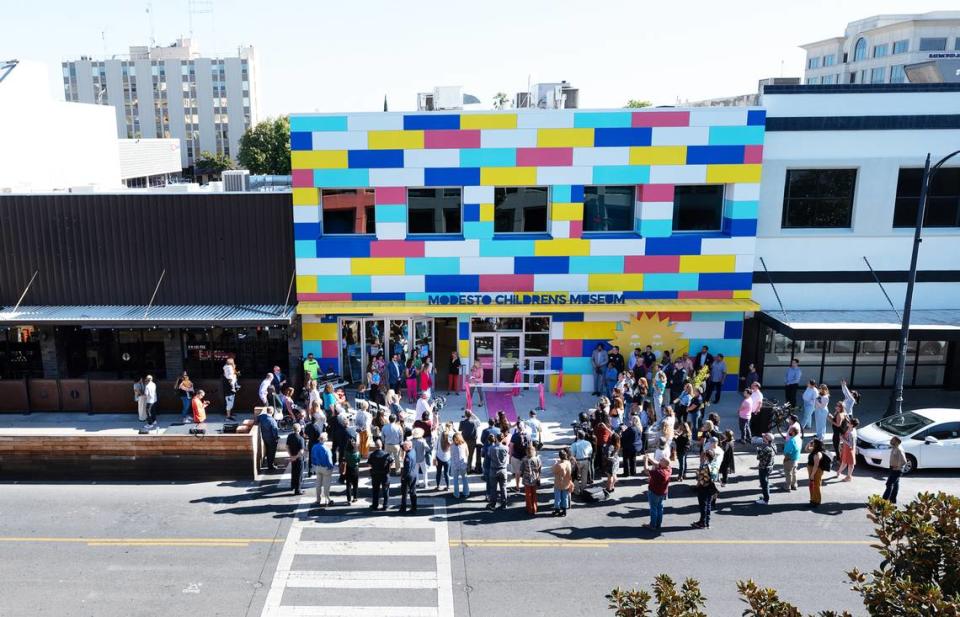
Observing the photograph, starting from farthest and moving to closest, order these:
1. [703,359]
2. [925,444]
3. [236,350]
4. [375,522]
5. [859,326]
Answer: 1. [236,350]
2. [703,359]
3. [859,326]
4. [925,444]
5. [375,522]

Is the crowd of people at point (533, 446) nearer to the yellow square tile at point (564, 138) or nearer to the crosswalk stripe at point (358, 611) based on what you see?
the crosswalk stripe at point (358, 611)

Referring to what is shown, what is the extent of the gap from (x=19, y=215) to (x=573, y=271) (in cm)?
1677

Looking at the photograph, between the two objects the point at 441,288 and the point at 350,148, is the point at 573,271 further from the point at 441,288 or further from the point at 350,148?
the point at 350,148

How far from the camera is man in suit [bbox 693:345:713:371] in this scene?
21.6m

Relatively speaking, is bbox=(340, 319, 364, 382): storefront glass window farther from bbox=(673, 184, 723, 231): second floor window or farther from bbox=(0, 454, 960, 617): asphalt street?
bbox=(673, 184, 723, 231): second floor window

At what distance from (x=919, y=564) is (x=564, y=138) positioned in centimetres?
1726

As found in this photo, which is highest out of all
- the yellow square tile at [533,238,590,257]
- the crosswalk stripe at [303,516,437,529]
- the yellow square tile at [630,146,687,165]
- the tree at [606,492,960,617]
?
the yellow square tile at [630,146,687,165]

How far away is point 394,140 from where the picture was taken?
21.0 m

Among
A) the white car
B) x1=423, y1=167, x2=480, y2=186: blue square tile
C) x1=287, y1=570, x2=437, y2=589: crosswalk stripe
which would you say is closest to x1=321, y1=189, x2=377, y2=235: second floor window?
x1=423, y1=167, x2=480, y2=186: blue square tile

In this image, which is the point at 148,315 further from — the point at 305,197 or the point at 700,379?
the point at 700,379

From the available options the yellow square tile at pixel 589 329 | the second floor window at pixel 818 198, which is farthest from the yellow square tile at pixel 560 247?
the second floor window at pixel 818 198

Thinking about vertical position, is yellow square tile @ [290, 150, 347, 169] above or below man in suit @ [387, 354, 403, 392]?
above

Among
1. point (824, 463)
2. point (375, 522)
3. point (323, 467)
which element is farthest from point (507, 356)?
point (824, 463)

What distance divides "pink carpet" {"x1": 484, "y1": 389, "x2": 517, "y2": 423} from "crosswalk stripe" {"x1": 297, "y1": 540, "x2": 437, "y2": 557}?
6.79 metres
